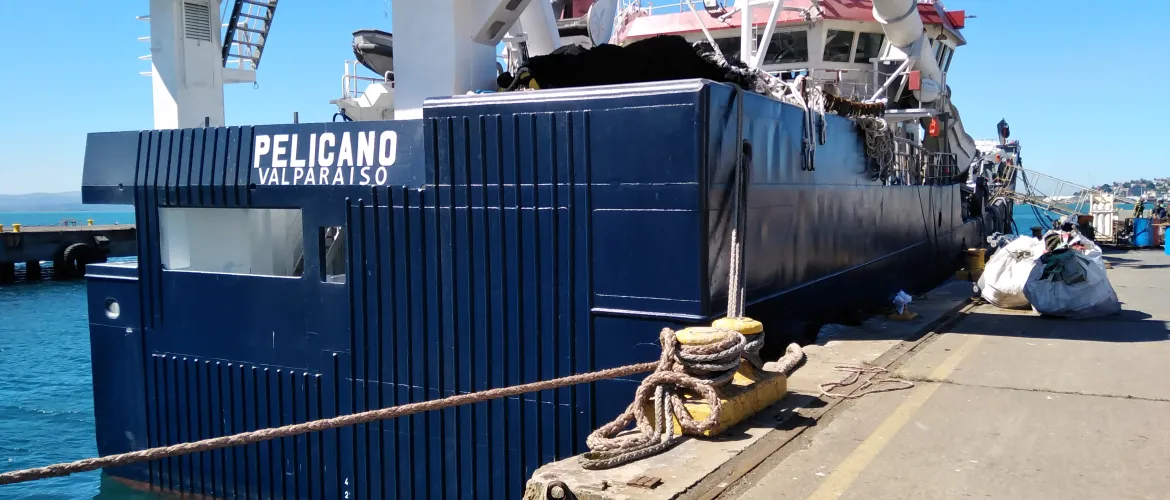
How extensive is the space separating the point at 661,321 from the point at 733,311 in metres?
0.48

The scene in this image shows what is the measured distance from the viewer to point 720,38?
1641cm

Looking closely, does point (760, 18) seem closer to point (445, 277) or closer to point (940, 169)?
point (940, 169)

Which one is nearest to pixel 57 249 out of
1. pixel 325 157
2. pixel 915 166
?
pixel 325 157

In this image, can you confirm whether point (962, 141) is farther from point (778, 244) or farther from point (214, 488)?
point (214, 488)

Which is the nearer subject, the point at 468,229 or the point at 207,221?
the point at 468,229

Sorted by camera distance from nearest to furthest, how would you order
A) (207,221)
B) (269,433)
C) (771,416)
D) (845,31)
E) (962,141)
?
(269,433), (771,416), (207,221), (845,31), (962,141)

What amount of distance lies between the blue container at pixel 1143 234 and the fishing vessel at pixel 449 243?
20.6 m

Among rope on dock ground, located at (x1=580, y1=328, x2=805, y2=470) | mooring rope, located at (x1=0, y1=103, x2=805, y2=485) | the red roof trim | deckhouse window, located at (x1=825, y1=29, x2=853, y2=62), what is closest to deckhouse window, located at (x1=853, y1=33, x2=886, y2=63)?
deckhouse window, located at (x1=825, y1=29, x2=853, y2=62)

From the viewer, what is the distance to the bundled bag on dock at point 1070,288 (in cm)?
977

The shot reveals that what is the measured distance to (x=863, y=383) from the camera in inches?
245

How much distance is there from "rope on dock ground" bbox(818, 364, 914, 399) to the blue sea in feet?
22.1

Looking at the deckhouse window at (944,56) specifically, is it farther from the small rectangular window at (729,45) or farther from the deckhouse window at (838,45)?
the small rectangular window at (729,45)

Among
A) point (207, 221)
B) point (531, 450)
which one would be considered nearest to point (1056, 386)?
point (531, 450)

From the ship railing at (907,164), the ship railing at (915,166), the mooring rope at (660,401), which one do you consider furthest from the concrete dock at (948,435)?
the ship railing at (915,166)
